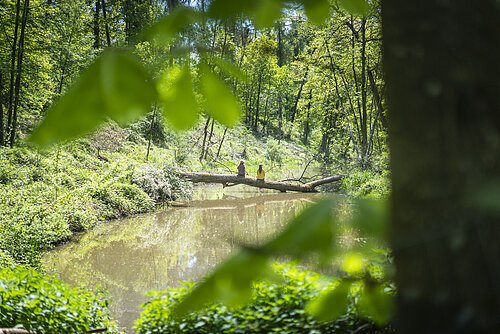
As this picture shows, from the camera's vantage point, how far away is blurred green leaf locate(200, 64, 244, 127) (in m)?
0.66

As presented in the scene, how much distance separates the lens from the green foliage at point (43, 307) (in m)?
4.80

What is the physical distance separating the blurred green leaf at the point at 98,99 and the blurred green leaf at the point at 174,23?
0.18 meters

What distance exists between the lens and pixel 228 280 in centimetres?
46

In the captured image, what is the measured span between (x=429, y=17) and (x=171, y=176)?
16.6m

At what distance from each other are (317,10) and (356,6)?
0.28 ft

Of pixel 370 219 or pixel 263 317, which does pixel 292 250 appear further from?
pixel 263 317

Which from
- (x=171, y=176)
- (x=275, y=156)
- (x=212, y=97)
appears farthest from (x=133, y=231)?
(x=275, y=156)

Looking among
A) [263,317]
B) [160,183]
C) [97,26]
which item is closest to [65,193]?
[160,183]

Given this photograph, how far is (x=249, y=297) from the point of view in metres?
0.54

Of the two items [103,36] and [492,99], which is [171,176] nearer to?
[103,36]

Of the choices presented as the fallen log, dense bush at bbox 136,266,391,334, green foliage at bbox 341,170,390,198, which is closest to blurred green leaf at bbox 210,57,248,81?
dense bush at bbox 136,266,391,334

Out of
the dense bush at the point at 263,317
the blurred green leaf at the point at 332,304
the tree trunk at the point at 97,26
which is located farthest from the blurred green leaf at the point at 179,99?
the tree trunk at the point at 97,26

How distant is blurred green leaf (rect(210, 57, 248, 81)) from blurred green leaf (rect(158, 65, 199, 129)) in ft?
0.21

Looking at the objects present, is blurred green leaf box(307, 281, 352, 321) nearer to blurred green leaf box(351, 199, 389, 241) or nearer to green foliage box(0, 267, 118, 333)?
blurred green leaf box(351, 199, 389, 241)
